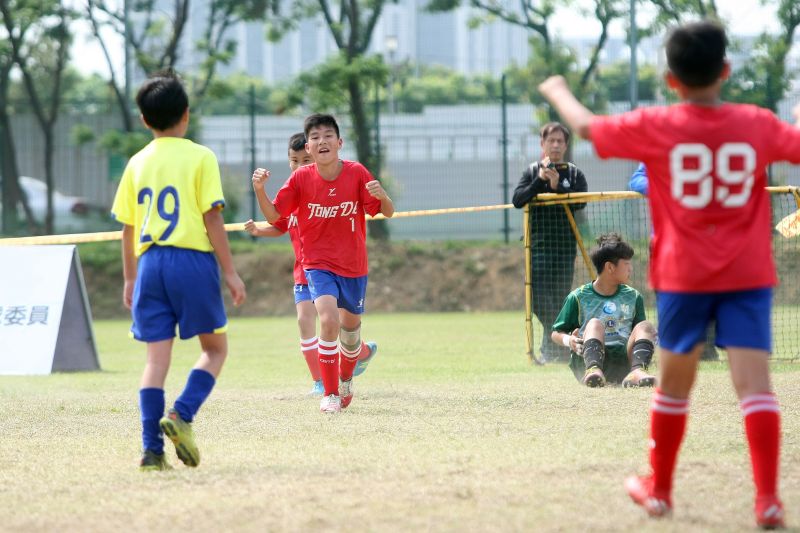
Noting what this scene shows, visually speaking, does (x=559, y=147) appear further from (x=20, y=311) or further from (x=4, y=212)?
(x=4, y=212)

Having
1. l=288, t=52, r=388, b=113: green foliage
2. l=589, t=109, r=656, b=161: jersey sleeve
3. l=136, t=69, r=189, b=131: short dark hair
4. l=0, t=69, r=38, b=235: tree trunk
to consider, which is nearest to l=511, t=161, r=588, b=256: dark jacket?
l=136, t=69, r=189, b=131: short dark hair

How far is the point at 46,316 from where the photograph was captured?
12.6 m

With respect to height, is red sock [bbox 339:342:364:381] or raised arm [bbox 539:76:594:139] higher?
raised arm [bbox 539:76:594:139]

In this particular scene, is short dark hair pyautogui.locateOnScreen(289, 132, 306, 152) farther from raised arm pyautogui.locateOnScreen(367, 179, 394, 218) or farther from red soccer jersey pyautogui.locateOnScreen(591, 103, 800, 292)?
red soccer jersey pyautogui.locateOnScreen(591, 103, 800, 292)

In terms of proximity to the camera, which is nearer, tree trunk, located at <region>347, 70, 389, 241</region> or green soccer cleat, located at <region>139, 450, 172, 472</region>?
green soccer cleat, located at <region>139, 450, 172, 472</region>

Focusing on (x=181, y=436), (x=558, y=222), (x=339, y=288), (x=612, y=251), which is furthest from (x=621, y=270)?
(x=181, y=436)

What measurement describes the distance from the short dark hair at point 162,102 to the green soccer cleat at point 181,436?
137cm

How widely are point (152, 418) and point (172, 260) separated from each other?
0.74m

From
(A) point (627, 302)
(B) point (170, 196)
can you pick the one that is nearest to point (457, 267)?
(A) point (627, 302)

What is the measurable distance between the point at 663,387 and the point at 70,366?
8.95 meters

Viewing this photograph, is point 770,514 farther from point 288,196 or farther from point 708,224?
point 288,196

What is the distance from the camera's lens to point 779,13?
95.9ft

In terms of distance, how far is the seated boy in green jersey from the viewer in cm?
944

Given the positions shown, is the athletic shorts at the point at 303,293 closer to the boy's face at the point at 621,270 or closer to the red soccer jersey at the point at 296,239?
the red soccer jersey at the point at 296,239
